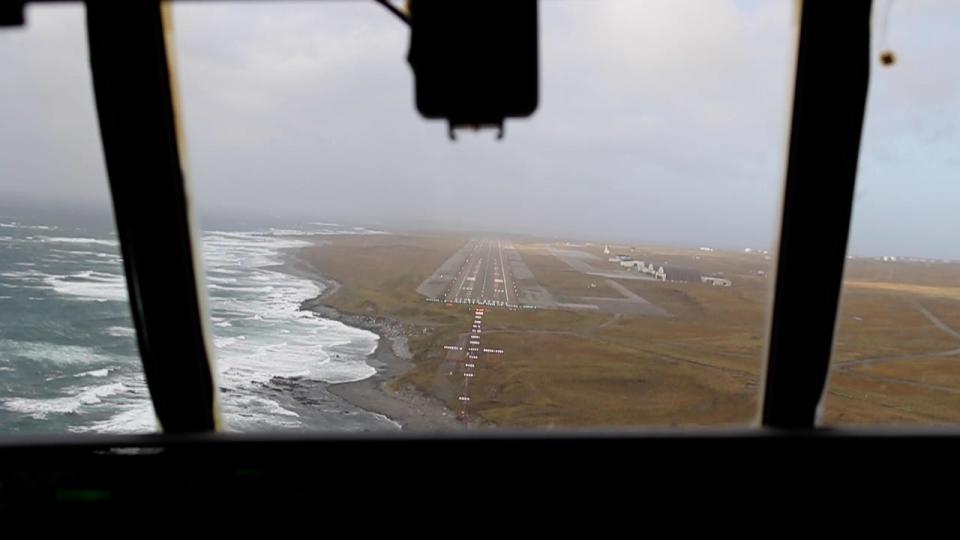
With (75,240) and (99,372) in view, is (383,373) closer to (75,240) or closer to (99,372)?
(99,372)

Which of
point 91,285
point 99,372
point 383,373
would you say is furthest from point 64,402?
point 383,373

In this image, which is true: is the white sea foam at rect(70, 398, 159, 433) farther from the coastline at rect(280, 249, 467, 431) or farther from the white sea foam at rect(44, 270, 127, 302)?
the coastline at rect(280, 249, 467, 431)

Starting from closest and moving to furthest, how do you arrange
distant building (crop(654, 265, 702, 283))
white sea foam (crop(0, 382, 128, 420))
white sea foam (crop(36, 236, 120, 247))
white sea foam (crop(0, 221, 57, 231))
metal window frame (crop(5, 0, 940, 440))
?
metal window frame (crop(5, 0, 940, 440)) < white sea foam (crop(36, 236, 120, 247)) < white sea foam (crop(0, 382, 128, 420)) < white sea foam (crop(0, 221, 57, 231)) < distant building (crop(654, 265, 702, 283))

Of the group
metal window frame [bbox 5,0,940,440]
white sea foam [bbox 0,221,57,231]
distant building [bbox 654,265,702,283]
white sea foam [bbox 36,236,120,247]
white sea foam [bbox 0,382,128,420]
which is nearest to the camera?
metal window frame [bbox 5,0,940,440]

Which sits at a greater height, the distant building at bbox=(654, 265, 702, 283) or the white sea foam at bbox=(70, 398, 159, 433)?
the distant building at bbox=(654, 265, 702, 283)

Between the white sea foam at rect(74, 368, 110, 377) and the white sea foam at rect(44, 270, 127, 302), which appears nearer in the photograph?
the white sea foam at rect(44, 270, 127, 302)

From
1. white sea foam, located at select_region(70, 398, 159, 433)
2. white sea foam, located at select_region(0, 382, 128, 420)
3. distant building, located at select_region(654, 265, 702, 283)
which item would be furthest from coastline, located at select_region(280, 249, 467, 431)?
distant building, located at select_region(654, 265, 702, 283)
